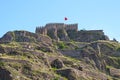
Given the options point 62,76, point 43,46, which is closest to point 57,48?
point 43,46

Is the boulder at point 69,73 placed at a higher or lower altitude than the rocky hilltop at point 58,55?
lower

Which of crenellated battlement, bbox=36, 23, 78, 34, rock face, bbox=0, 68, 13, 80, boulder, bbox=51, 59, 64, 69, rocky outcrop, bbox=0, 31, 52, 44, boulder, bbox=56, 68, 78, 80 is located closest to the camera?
rock face, bbox=0, 68, 13, 80

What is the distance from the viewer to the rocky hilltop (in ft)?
359

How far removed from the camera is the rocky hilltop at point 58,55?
109319 mm

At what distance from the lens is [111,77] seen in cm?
12888

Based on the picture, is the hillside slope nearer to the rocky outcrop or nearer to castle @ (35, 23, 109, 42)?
the rocky outcrop

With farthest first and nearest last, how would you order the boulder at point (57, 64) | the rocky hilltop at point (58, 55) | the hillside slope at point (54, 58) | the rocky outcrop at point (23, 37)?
the rocky outcrop at point (23, 37) → the boulder at point (57, 64) → the rocky hilltop at point (58, 55) → the hillside slope at point (54, 58)

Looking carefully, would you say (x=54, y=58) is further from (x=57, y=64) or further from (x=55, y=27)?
(x=55, y=27)

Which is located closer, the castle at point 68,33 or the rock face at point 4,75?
A: the rock face at point 4,75

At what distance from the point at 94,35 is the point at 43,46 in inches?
1309

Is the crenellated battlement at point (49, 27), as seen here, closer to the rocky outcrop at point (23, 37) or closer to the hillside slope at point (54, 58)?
the hillside slope at point (54, 58)

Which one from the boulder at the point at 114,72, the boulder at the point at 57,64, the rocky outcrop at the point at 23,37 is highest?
the rocky outcrop at the point at 23,37

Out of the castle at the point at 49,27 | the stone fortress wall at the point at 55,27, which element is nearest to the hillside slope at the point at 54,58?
the castle at the point at 49,27

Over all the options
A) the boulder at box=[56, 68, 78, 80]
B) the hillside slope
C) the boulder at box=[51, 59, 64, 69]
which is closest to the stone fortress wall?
the hillside slope
